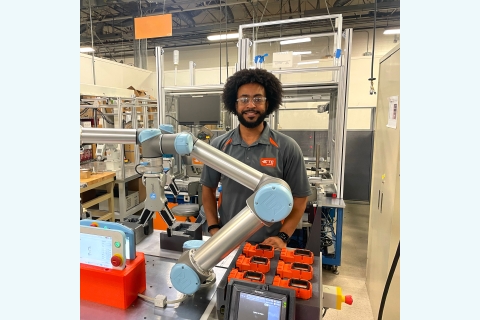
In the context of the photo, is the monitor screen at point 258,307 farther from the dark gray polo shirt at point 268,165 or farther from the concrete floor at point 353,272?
the concrete floor at point 353,272

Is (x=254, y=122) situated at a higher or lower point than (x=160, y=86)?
lower

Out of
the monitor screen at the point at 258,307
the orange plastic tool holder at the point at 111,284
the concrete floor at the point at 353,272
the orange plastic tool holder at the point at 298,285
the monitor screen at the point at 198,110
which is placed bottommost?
the concrete floor at the point at 353,272

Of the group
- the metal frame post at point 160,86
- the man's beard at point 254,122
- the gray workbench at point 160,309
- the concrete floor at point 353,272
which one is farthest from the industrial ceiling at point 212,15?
the gray workbench at point 160,309

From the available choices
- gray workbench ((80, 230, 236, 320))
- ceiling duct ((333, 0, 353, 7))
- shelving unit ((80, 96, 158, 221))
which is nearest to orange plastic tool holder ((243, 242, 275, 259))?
gray workbench ((80, 230, 236, 320))

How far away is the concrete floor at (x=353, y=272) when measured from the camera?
7.24ft

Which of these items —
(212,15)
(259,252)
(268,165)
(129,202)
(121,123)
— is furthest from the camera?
(212,15)

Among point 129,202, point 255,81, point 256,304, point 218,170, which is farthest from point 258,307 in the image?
point 129,202

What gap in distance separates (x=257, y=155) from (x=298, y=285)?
87cm

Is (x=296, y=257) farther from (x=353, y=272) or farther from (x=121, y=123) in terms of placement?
(x=121, y=123)

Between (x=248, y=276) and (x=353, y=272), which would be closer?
(x=248, y=276)

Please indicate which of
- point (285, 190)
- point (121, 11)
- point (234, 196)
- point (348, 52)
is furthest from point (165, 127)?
point (121, 11)

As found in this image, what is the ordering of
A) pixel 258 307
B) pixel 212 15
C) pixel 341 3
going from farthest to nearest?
pixel 212 15, pixel 341 3, pixel 258 307

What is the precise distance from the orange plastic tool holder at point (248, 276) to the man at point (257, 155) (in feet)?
2.20

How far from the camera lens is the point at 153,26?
2520 mm
